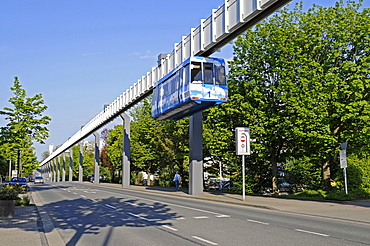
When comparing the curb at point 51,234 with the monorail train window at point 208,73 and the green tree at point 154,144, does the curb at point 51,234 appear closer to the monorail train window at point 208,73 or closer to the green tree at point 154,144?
the monorail train window at point 208,73

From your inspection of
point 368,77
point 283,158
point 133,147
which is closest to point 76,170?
point 133,147

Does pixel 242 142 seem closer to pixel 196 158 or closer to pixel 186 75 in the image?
pixel 186 75

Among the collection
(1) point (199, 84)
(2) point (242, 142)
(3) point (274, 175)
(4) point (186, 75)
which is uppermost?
(4) point (186, 75)

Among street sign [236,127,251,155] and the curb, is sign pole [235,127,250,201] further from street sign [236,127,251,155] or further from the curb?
the curb

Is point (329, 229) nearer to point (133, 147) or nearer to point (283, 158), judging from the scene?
point (283, 158)

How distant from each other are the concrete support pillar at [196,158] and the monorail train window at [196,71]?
6.29 meters

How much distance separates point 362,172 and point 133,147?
125 feet

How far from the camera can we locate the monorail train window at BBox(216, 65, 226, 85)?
23.9 metres

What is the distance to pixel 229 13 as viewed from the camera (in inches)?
844

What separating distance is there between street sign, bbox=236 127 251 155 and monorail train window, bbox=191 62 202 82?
385 centimetres

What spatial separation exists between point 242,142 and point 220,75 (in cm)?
408

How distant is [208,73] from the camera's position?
23578 mm

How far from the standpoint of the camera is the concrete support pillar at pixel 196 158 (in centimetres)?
2927

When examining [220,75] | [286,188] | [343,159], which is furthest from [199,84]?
[286,188]
